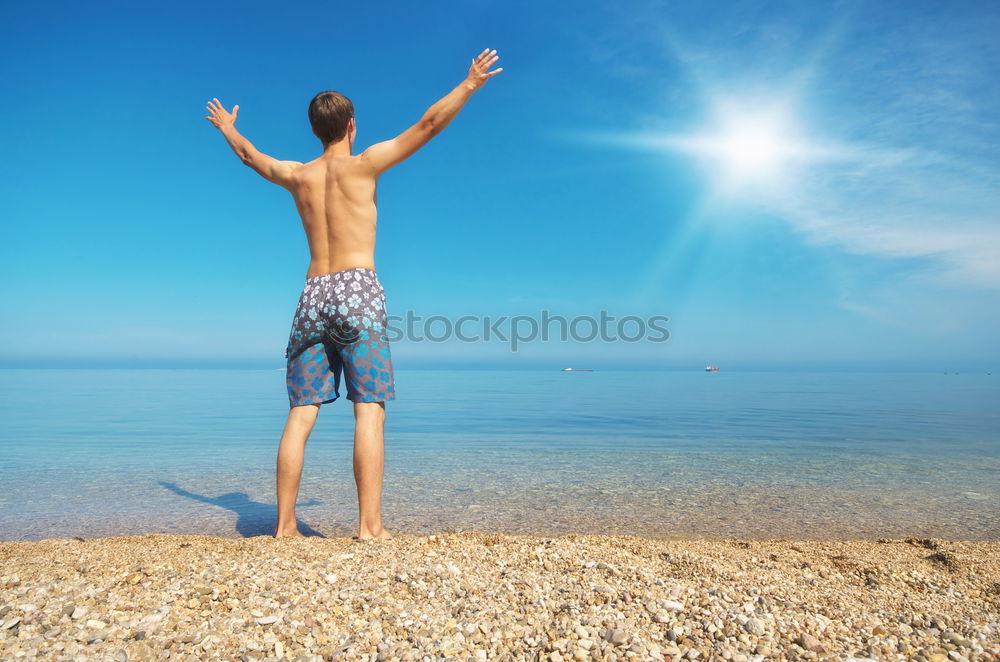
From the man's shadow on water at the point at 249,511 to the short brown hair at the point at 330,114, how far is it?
281 centimetres

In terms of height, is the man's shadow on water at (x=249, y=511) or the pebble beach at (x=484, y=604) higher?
the pebble beach at (x=484, y=604)

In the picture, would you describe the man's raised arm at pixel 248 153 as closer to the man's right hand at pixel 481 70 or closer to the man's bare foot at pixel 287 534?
the man's right hand at pixel 481 70

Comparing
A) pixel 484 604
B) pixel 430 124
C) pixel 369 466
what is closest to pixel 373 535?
pixel 369 466

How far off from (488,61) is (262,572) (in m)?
3.15

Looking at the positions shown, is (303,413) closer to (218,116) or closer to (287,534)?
(287,534)

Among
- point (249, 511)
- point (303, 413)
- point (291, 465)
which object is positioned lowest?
point (249, 511)

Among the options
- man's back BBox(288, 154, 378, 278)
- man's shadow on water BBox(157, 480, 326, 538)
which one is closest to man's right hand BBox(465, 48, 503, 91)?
man's back BBox(288, 154, 378, 278)

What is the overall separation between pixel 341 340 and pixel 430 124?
4.82 ft

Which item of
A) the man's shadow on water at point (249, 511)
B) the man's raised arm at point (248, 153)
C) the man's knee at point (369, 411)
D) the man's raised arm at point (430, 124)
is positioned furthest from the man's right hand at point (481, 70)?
the man's shadow on water at point (249, 511)

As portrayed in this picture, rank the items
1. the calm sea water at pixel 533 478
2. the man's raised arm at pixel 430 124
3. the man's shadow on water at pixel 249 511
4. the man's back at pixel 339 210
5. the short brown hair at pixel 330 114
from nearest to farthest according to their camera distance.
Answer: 1. the man's raised arm at pixel 430 124
2. the man's back at pixel 339 210
3. the short brown hair at pixel 330 114
4. the man's shadow on water at pixel 249 511
5. the calm sea water at pixel 533 478

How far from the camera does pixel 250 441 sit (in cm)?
947

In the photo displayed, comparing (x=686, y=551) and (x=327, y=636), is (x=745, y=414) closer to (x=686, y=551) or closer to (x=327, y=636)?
(x=686, y=551)

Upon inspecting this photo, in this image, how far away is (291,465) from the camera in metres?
3.81

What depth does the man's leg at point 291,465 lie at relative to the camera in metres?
3.76
